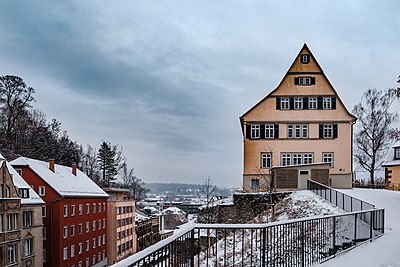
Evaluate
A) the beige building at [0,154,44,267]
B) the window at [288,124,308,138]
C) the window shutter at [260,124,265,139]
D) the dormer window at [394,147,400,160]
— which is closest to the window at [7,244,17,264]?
the beige building at [0,154,44,267]

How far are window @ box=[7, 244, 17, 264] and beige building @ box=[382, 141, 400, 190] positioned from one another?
3267 cm

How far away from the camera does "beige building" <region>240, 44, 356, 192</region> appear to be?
36.0 meters

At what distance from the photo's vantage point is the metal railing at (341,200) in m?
18.1

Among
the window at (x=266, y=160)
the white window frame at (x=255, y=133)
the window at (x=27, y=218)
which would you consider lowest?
the window at (x=27, y=218)

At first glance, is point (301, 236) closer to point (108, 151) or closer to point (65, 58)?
point (65, 58)

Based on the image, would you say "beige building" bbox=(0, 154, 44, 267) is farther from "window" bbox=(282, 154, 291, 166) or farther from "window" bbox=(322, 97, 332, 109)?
"window" bbox=(322, 97, 332, 109)

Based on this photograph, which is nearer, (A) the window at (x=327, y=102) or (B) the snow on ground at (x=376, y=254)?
(B) the snow on ground at (x=376, y=254)

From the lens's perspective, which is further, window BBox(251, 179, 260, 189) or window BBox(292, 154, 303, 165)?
window BBox(292, 154, 303, 165)

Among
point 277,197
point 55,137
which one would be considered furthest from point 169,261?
point 55,137

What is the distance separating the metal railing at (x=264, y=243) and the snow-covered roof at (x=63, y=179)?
108 ft

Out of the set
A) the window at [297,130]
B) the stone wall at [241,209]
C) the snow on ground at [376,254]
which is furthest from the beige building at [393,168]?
the snow on ground at [376,254]

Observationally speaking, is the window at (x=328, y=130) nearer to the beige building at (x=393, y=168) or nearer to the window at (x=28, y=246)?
the beige building at (x=393, y=168)

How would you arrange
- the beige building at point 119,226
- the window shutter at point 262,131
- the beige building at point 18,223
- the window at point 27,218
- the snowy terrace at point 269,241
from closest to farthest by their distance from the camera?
the snowy terrace at point 269,241
the beige building at point 18,223
the window at point 27,218
the window shutter at point 262,131
the beige building at point 119,226

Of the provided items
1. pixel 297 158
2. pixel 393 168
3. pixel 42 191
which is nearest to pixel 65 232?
pixel 42 191
